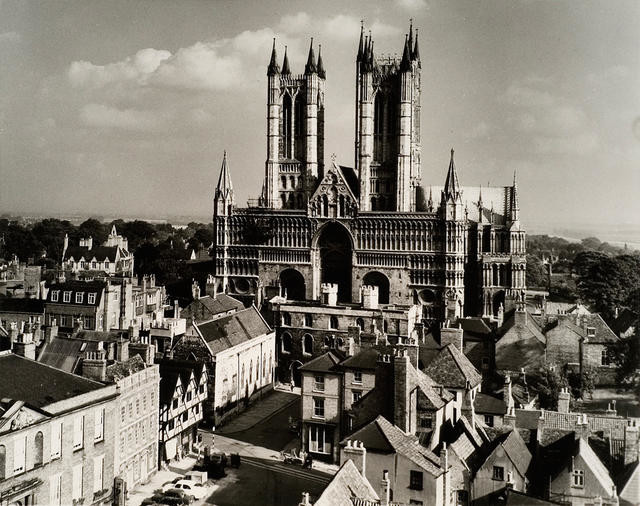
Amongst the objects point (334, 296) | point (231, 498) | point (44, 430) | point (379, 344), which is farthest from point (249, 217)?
point (44, 430)

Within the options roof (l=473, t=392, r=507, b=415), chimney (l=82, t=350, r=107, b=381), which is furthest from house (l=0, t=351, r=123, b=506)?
roof (l=473, t=392, r=507, b=415)

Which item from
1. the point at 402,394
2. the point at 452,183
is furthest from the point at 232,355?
the point at 452,183

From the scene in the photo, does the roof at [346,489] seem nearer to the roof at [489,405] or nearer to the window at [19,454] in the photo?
the window at [19,454]

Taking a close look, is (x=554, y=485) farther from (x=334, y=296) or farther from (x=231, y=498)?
(x=334, y=296)

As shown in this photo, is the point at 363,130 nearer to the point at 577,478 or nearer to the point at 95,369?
the point at 95,369

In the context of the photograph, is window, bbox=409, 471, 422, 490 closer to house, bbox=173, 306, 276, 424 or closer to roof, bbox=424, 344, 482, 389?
roof, bbox=424, 344, 482, 389
